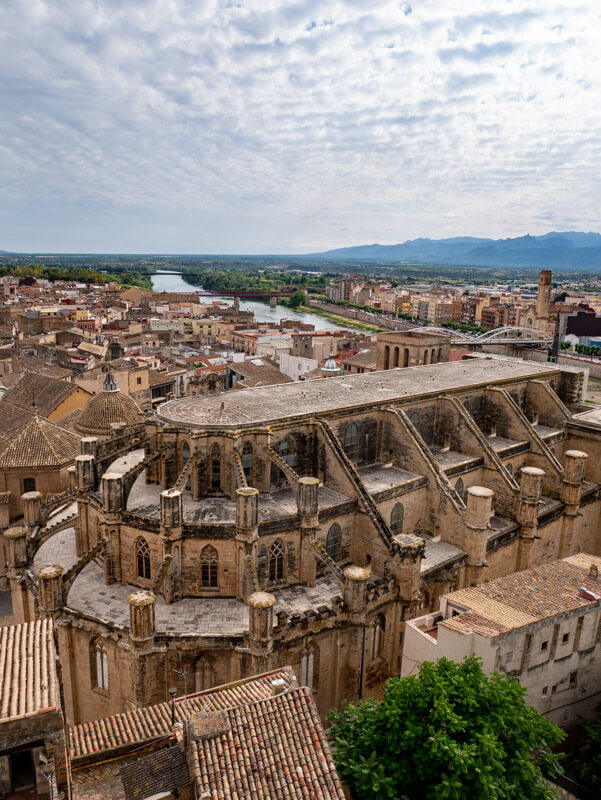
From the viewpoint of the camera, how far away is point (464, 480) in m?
33.8

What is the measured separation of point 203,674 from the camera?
74.3ft

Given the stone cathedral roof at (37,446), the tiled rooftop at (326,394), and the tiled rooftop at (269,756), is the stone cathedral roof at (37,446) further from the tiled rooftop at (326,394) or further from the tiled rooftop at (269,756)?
the tiled rooftop at (269,756)

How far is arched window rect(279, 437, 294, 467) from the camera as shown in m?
28.6

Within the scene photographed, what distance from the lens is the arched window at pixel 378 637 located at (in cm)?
2544

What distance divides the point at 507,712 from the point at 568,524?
22748mm

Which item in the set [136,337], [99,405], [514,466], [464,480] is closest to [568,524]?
[514,466]

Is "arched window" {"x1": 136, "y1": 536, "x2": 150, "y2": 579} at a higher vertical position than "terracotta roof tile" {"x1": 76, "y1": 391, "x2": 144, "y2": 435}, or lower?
lower

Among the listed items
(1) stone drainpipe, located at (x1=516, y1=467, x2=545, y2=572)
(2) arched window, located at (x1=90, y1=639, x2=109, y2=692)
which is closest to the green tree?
(2) arched window, located at (x1=90, y1=639, x2=109, y2=692)

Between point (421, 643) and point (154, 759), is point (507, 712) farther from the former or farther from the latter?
point (154, 759)

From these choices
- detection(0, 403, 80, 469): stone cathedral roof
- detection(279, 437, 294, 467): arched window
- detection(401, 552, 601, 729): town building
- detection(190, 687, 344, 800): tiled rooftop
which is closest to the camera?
detection(190, 687, 344, 800): tiled rooftop

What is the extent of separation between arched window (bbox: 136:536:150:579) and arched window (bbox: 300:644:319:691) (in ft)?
24.6

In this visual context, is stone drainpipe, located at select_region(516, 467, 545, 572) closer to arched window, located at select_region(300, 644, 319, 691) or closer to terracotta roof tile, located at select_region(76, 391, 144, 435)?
arched window, located at select_region(300, 644, 319, 691)

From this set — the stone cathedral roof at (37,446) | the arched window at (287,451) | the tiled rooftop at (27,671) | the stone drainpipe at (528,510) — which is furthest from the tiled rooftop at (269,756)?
the stone cathedral roof at (37,446)

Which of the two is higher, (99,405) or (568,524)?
(99,405)
